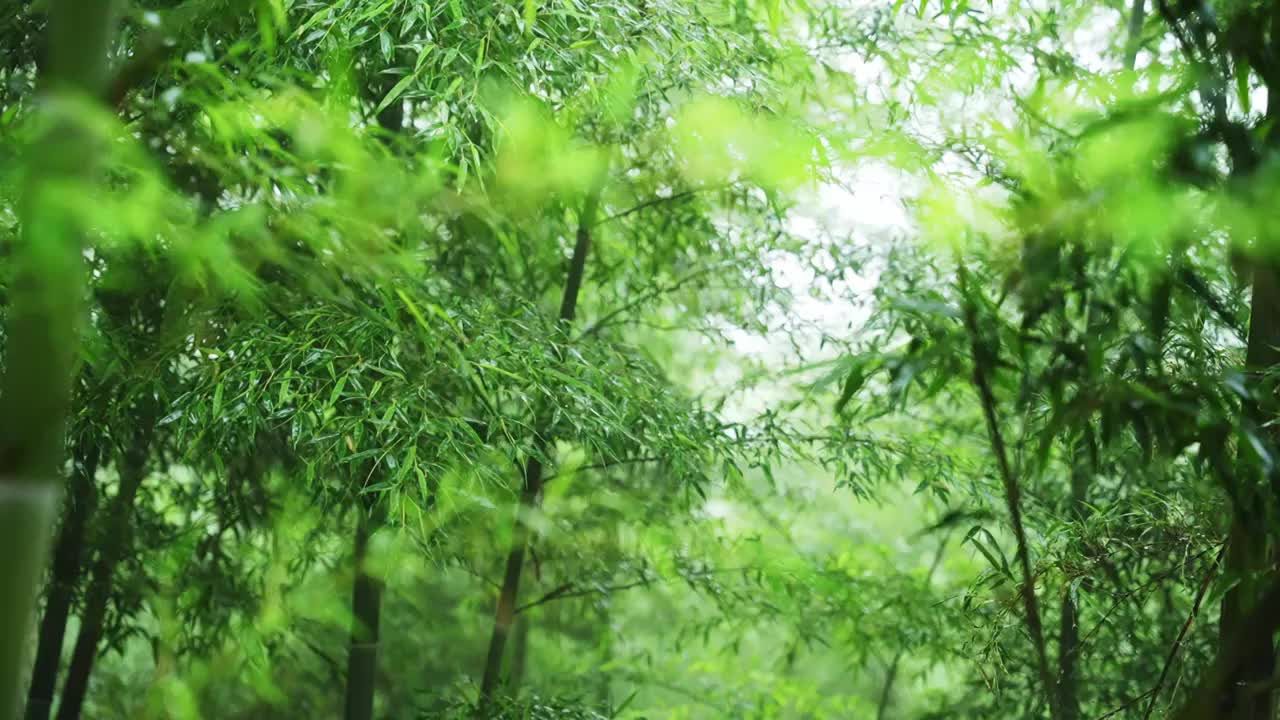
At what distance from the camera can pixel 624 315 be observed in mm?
4562

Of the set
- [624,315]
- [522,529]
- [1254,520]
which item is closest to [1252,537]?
[1254,520]

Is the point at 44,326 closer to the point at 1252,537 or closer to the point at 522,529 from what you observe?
the point at 1252,537

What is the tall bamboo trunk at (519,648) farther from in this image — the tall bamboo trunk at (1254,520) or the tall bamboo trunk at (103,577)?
the tall bamboo trunk at (1254,520)

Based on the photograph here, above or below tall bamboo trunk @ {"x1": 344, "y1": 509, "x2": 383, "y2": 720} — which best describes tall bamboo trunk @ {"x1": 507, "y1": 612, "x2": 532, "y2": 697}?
above

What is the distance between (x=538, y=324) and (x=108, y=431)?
114 centimetres

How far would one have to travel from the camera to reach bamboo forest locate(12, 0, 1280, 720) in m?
1.40

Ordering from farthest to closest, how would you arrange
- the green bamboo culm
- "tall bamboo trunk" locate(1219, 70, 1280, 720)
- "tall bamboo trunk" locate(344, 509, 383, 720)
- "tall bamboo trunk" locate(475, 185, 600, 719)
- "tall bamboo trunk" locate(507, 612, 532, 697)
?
"tall bamboo trunk" locate(507, 612, 532, 697)
"tall bamboo trunk" locate(344, 509, 383, 720)
"tall bamboo trunk" locate(475, 185, 600, 719)
"tall bamboo trunk" locate(1219, 70, 1280, 720)
the green bamboo culm

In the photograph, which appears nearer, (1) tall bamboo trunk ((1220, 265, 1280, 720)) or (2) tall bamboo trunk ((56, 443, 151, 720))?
(1) tall bamboo trunk ((1220, 265, 1280, 720))

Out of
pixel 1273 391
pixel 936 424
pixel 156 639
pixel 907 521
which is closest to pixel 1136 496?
pixel 1273 391

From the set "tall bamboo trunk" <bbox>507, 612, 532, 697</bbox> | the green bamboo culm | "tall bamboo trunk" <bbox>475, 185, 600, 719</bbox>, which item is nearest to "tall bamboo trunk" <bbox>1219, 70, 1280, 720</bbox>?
the green bamboo culm

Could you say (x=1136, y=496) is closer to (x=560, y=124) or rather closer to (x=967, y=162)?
(x=967, y=162)

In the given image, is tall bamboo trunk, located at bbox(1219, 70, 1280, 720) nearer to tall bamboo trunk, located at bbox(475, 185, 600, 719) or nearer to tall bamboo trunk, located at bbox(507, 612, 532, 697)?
tall bamboo trunk, located at bbox(475, 185, 600, 719)

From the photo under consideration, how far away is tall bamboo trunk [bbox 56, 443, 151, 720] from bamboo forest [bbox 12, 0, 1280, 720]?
0.05ft

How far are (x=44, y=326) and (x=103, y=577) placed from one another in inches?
113
